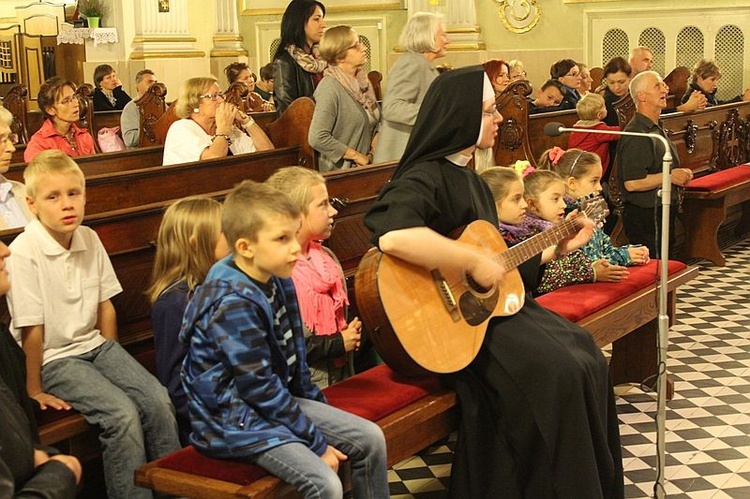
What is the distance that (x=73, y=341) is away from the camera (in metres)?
3.66

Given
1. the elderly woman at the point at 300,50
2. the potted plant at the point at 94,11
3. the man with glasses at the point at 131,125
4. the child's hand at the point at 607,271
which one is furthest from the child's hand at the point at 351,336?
the potted plant at the point at 94,11

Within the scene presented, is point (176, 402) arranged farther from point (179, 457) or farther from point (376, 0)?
point (376, 0)

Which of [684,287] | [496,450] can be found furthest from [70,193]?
[684,287]

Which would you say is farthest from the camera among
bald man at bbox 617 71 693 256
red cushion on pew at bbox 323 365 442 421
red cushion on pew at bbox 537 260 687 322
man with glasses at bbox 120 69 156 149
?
man with glasses at bbox 120 69 156 149

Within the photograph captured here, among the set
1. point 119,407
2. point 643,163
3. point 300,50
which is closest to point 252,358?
point 119,407

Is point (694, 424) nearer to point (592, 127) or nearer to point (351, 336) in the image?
point (351, 336)

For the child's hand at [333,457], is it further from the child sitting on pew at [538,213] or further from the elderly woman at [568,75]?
the elderly woman at [568,75]

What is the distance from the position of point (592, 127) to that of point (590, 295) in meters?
3.08

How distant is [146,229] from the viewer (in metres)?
4.21

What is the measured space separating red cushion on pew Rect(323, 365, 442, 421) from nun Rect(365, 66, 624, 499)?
0.42 ft

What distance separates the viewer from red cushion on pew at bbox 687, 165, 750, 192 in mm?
8508

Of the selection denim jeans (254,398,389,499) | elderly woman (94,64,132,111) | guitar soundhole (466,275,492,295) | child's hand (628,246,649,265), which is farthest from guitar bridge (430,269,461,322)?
elderly woman (94,64,132,111)

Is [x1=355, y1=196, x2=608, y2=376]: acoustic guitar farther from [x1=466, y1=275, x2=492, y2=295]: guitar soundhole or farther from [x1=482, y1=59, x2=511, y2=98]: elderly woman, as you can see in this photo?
[x1=482, y1=59, x2=511, y2=98]: elderly woman

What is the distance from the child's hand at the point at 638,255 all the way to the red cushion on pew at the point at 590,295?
0.12 m
